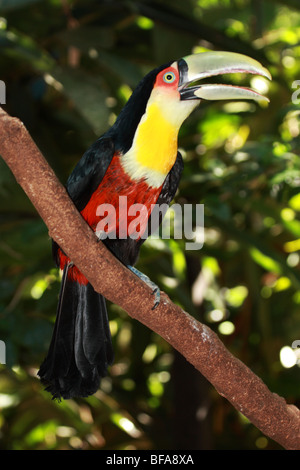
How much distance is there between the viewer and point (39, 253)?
4.78ft

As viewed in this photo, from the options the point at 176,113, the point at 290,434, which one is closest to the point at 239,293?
the point at 290,434

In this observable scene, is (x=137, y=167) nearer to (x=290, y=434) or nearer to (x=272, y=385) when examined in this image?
(x=290, y=434)

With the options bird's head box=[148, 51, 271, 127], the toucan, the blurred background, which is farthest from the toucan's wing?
the blurred background

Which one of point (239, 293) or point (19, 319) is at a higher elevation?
point (239, 293)

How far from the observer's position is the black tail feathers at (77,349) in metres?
0.99

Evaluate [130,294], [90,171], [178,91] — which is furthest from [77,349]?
[178,91]

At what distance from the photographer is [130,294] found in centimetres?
91

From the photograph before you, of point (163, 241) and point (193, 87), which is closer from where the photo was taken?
point (193, 87)

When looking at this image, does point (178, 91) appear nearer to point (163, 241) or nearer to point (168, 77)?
point (168, 77)

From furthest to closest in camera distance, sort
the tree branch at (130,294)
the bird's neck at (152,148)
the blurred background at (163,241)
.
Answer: the blurred background at (163,241)
the bird's neck at (152,148)
the tree branch at (130,294)

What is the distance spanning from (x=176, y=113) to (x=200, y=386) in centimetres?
104

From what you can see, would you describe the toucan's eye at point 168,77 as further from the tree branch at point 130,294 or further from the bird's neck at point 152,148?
the tree branch at point 130,294

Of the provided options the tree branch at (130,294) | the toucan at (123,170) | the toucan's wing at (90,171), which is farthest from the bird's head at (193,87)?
the tree branch at (130,294)

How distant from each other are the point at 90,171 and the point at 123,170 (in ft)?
0.17
